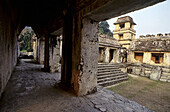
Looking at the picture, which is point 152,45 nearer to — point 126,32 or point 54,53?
point 126,32

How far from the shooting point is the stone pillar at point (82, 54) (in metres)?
2.63

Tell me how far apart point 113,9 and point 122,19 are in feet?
70.3

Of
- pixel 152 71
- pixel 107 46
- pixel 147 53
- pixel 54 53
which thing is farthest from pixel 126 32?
pixel 54 53

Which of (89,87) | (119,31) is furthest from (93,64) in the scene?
(119,31)

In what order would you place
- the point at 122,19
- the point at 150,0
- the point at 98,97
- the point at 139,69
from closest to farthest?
the point at 150,0 → the point at 98,97 → the point at 139,69 → the point at 122,19

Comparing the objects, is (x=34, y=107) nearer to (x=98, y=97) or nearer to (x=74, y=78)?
(x=74, y=78)

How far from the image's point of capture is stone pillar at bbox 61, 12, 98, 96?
8.63 feet

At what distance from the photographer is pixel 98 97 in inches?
106

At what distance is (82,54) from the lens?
2629 mm

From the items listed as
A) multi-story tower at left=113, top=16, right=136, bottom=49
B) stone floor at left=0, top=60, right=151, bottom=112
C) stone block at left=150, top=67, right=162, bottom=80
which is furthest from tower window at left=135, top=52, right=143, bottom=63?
stone floor at left=0, top=60, right=151, bottom=112

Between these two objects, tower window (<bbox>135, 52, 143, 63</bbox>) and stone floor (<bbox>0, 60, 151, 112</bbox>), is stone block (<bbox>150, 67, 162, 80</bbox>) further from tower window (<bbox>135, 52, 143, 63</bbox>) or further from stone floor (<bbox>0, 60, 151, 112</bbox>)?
stone floor (<bbox>0, 60, 151, 112</bbox>)

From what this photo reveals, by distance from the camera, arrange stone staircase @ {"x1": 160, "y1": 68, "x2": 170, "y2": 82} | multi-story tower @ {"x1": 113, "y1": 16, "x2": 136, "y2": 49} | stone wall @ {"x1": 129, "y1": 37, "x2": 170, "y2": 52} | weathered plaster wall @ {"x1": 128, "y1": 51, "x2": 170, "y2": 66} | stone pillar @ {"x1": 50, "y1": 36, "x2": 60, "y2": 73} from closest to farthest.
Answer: stone pillar @ {"x1": 50, "y1": 36, "x2": 60, "y2": 73} → stone staircase @ {"x1": 160, "y1": 68, "x2": 170, "y2": 82} → weathered plaster wall @ {"x1": 128, "y1": 51, "x2": 170, "y2": 66} → stone wall @ {"x1": 129, "y1": 37, "x2": 170, "y2": 52} → multi-story tower @ {"x1": 113, "y1": 16, "x2": 136, "y2": 49}

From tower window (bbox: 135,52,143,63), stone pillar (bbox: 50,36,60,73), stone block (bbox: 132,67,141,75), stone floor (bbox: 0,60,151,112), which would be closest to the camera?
stone floor (bbox: 0,60,151,112)

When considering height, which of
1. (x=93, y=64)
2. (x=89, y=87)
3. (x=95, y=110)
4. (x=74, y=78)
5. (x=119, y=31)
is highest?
(x=119, y=31)
